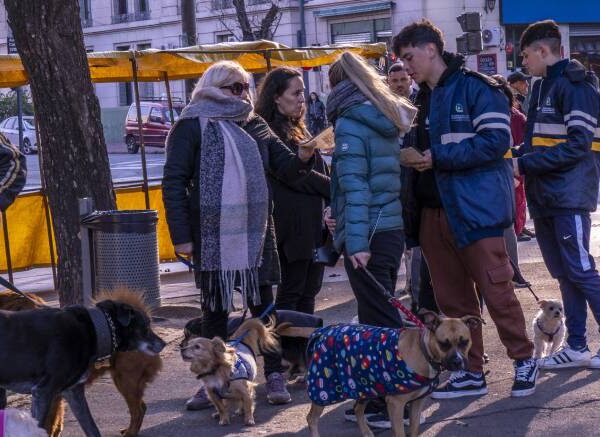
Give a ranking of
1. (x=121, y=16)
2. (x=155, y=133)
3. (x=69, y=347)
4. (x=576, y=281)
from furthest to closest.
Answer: (x=121, y=16), (x=155, y=133), (x=576, y=281), (x=69, y=347)

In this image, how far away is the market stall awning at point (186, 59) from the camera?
10.9m

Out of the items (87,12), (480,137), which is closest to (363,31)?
(87,12)

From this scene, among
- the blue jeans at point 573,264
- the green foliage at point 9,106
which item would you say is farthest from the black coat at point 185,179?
the green foliage at point 9,106

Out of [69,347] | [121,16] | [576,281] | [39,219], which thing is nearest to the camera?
[69,347]

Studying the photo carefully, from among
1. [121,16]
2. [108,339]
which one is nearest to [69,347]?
[108,339]

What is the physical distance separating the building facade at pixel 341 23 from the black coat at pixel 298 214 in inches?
866

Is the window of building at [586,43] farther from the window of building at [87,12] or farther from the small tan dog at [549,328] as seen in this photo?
the small tan dog at [549,328]

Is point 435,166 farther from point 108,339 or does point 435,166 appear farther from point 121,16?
point 121,16

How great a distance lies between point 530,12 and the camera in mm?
36438

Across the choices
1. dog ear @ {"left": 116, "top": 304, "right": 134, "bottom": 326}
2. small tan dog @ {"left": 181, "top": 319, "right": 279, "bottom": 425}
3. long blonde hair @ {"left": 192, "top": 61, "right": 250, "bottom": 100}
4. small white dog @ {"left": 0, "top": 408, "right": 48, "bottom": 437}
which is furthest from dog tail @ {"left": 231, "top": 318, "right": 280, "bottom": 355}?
small white dog @ {"left": 0, "top": 408, "right": 48, "bottom": 437}

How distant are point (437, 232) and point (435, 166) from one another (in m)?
0.48

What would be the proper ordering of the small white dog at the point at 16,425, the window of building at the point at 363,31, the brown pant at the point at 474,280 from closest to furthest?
the small white dog at the point at 16,425, the brown pant at the point at 474,280, the window of building at the point at 363,31

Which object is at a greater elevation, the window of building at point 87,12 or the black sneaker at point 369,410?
the window of building at point 87,12

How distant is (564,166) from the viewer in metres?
6.52
